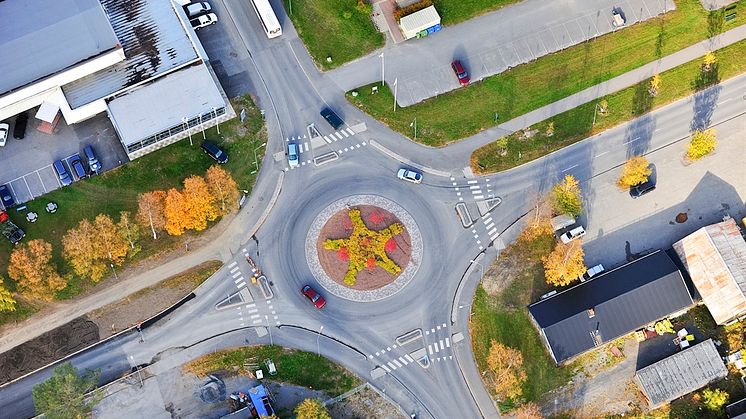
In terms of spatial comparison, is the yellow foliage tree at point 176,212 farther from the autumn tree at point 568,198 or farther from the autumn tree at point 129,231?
the autumn tree at point 568,198

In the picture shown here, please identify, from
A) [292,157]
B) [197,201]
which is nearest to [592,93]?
[292,157]

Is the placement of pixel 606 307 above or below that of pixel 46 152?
below

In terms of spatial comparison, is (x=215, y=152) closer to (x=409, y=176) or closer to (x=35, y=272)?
(x=409, y=176)

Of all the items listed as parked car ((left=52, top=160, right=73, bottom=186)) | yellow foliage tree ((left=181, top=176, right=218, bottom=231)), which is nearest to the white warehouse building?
parked car ((left=52, top=160, right=73, bottom=186))

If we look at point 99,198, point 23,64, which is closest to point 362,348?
point 99,198

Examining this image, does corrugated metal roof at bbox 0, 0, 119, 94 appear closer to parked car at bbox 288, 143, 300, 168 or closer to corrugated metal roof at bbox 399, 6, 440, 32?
parked car at bbox 288, 143, 300, 168
